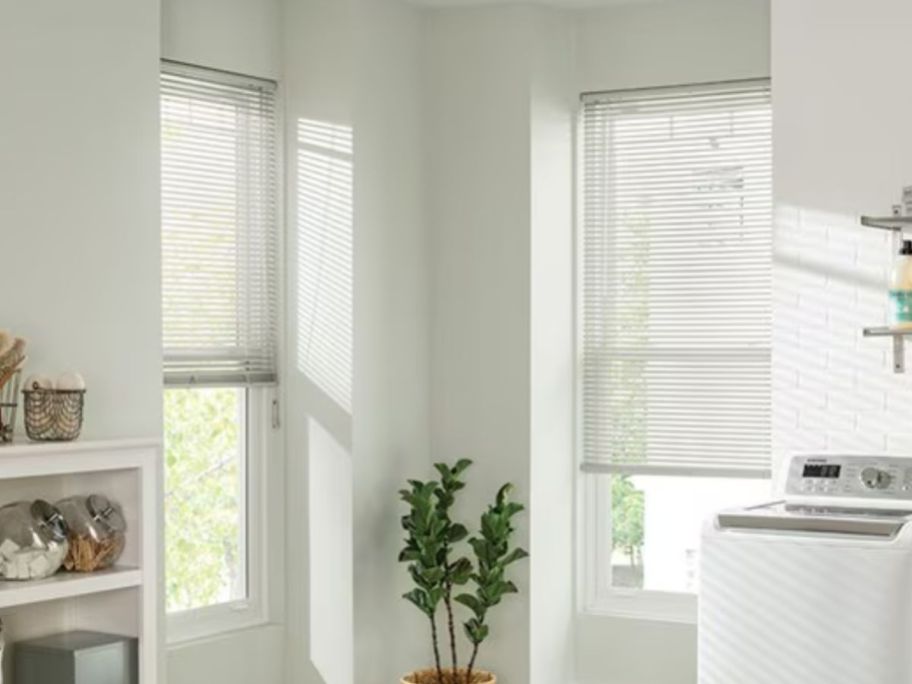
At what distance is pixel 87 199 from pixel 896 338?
2.37 meters

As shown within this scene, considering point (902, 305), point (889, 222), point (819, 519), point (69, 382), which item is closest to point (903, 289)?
point (902, 305)

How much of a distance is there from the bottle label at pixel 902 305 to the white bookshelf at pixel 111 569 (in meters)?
2.11

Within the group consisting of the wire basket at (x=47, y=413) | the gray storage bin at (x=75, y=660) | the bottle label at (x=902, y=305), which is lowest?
the gray storage bin at (x=75, y=660)

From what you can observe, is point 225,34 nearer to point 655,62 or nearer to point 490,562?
point 655,62

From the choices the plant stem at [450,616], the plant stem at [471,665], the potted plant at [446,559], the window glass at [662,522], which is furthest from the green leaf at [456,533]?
the window glass at [662,522]

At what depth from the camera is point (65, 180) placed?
14.5 ft

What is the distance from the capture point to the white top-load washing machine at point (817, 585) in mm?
3809

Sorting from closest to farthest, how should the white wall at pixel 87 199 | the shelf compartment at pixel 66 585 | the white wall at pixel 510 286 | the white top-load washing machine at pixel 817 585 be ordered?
the white top-load washing machine at pixel 817 585, the shelf compartment at pixel 66 585, the white wall at pixel 87 199, the white wall at pixel 510 286

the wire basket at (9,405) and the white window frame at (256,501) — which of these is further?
the white window frame at (256,501)

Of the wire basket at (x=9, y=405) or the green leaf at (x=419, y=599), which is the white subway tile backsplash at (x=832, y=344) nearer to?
the green leaf at (x=419, y=599)

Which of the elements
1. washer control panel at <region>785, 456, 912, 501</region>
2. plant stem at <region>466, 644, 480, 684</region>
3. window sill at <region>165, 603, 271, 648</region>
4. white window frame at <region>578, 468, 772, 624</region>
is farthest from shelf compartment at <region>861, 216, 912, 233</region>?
window sill at <region>165, 603, 271, 648</region>

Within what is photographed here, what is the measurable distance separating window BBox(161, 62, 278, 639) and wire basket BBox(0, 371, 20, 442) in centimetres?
90

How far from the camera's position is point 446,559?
18.0 feet

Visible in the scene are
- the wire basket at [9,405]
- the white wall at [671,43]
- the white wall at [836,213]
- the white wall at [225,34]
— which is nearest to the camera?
the wire basket at [9,405]
